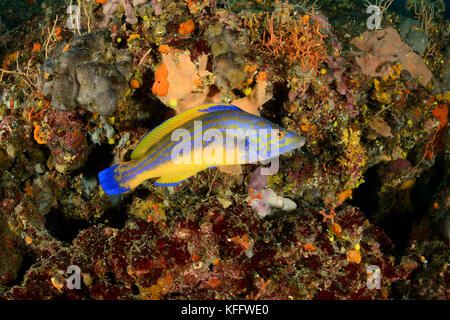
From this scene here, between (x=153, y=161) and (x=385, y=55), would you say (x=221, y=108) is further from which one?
(x=385, y=55)

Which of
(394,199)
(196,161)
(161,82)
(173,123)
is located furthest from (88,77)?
(394,199)

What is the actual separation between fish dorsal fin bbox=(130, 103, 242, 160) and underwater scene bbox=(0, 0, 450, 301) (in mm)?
15

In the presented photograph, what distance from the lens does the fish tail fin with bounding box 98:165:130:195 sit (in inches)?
110

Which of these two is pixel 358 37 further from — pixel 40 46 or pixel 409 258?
pixel 40 46

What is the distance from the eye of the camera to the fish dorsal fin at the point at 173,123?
2469mm

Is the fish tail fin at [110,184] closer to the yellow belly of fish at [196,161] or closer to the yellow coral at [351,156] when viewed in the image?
the yellow belly of fish at [196,161]

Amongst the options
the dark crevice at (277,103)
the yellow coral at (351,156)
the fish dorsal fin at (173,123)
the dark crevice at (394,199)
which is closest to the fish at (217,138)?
the fish dorsal fin at (173,123)

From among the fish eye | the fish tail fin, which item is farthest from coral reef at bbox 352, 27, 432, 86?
the fish tail fin

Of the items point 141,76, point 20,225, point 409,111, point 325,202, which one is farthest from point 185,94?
point 409,111

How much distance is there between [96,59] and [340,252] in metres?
4.32

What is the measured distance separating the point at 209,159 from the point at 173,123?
502 mm

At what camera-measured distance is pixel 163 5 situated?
13.2 feet

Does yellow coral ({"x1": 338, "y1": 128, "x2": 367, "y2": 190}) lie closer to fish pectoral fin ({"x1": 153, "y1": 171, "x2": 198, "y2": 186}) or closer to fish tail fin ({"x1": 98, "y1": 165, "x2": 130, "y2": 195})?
fish pectoral fin ({"x1": 153, "y1": 171, "x2": 198, "y2": 186})

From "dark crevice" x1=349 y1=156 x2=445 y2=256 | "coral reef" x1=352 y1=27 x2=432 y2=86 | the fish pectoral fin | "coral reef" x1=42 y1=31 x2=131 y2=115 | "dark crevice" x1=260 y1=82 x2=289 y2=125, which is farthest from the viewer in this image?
"dark crevice" x1=349 y1=156 x2=445 y2=256
